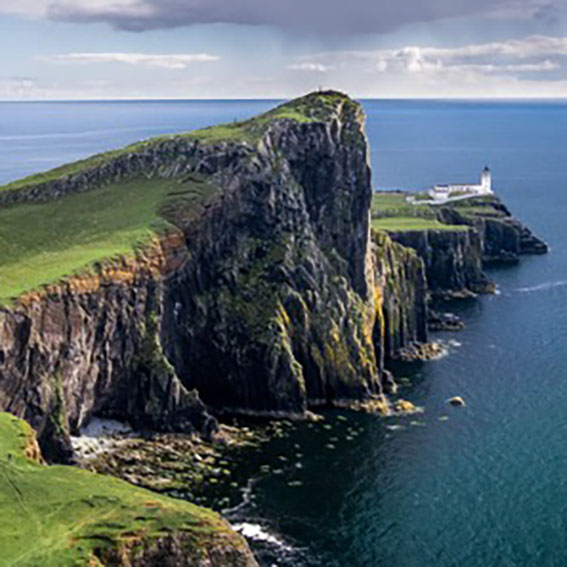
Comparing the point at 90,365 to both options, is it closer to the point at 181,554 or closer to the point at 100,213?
the point at 100,213

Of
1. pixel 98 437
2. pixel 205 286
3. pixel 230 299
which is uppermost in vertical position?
pixel 205 286

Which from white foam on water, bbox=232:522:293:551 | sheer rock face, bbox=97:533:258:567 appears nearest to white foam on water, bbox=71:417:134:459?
white foam on water, bbox=232:522:293:551

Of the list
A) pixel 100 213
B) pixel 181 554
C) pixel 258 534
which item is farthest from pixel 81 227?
pixel 181 554

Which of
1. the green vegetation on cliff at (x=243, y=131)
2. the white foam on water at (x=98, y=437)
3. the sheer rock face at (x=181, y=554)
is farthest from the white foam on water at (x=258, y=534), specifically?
the green vegetation on cliff at (x=243, y=131)

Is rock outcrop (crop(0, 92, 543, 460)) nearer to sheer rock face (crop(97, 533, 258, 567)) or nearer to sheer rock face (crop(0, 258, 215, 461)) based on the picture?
sheer rock face (crop(0, 258, 215, 461))

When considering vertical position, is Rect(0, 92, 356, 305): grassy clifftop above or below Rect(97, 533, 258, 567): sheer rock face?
above

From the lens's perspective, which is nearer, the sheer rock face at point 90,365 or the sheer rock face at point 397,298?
the sheer rock face at point 90,365

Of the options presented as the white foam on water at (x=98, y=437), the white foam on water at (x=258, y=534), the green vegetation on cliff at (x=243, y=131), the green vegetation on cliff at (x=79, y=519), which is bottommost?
the white foam on water at (x=258, y=534)

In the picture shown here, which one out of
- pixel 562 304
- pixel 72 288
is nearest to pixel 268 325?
pixel 72 288

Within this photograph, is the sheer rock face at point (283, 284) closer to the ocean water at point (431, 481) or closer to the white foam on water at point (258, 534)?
the ocean water at point (431, 481)
